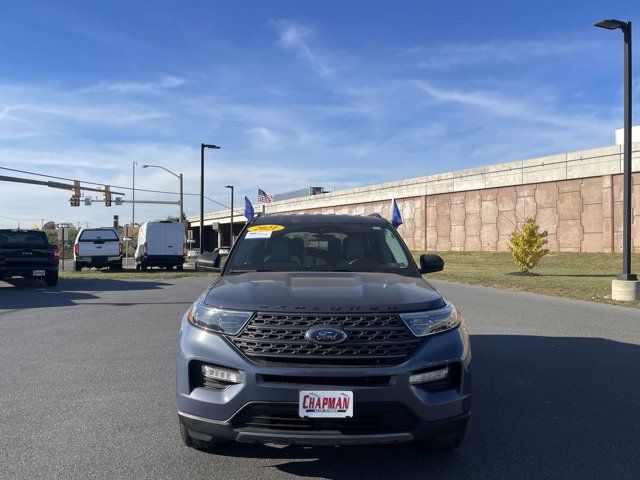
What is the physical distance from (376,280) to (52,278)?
16.6m

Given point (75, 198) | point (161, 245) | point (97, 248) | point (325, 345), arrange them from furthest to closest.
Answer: point (75, 198) < point (161, 245) < point (97, 248) < point (325, 345)

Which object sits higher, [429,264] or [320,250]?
[320,250]

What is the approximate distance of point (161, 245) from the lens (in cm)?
2847

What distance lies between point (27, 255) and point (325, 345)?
1678cm

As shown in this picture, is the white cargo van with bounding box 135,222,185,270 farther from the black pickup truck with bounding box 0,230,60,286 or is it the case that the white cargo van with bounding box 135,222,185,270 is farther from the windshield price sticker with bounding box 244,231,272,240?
the windshield price sticker with bounding box 244,231,272,240

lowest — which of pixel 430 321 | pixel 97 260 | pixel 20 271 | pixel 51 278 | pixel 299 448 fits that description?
pixel 299 448

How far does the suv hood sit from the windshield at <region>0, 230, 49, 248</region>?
611 inches

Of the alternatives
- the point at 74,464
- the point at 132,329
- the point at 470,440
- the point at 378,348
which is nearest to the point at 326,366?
the point at 378,348

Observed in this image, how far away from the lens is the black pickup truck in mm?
17406

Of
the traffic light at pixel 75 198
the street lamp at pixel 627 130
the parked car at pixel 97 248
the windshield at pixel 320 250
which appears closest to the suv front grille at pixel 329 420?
the windshield at pixel 320 250

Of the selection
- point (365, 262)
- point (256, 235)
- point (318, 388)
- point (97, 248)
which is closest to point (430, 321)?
point (318, 388)

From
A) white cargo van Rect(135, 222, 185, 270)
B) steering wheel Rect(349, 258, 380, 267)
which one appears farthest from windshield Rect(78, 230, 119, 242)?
steering wheel Rect(349, 258, 380, 267)

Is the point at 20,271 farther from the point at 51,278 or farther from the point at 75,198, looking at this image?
the point at 75,198

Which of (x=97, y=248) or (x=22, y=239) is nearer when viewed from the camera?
(x=22, y=239)
